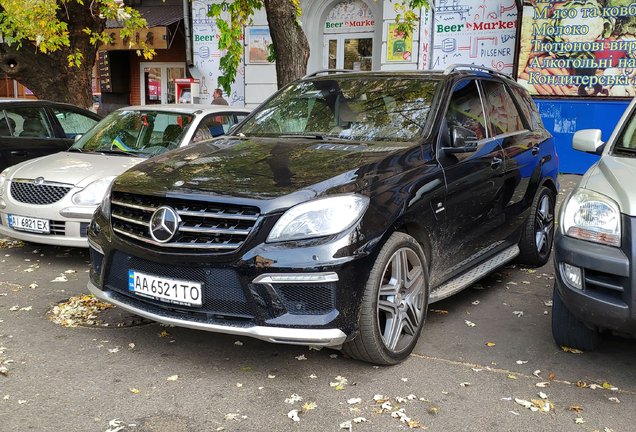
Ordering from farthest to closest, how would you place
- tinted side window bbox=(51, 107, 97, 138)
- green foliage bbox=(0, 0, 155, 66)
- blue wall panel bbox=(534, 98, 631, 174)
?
blue wall panel bbox=(534, 98, 631, 174) → green foliage bbox=(0, 0, 155, 66) → tinted side window bbox=(51, 107, 97, 138)

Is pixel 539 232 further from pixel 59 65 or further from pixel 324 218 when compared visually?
pixel 59 65

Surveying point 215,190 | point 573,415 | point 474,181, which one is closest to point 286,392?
point 215,190

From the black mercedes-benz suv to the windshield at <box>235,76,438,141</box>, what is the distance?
0.04ft

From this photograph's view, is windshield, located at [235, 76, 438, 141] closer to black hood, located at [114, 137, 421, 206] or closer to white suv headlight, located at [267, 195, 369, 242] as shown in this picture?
black hood, located at [114, 137, 421, 206]

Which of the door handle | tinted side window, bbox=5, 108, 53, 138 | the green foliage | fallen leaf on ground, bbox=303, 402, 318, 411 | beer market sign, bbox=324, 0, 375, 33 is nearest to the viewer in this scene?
fallen leaf on ground, bbox=303, 402, 318, 411

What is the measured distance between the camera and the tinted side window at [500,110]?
519cm

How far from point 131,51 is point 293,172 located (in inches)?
811

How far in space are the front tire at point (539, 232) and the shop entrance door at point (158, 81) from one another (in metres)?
18.0

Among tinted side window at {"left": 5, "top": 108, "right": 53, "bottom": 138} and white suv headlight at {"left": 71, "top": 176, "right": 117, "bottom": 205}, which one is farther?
tinted side window at {"left": 5, "top": 108, "right": 53, "bottom": 138}

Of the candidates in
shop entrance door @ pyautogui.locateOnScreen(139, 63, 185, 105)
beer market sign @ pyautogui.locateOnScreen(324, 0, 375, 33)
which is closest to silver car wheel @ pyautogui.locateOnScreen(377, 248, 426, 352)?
beer market sign @ pyautogui.locateOnScreen(324, 0, 375, 33)

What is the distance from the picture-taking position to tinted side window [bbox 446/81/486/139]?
454 centimetres

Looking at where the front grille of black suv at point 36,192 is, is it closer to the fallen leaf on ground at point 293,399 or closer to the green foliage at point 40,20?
the fallen leaf on ground at point 293,399

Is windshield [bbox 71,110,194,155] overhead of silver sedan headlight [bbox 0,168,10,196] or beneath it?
overhead

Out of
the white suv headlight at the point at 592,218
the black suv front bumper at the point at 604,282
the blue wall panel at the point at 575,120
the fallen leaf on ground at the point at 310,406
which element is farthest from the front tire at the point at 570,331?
the blue wall panel at the point at 575,120
